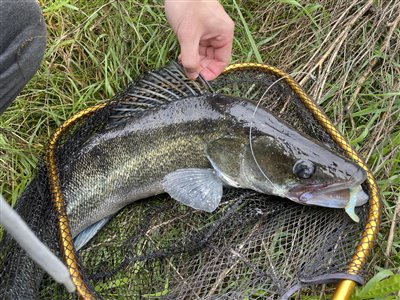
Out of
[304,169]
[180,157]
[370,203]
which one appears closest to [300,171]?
[304,169]

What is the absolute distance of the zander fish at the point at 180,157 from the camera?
8.99ft

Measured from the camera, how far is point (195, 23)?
2420 mm

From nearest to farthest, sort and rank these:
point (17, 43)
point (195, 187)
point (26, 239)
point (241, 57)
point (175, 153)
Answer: point (26, 239), point (17, 43), point (195, 187), point (175, 153), point (241, 57)

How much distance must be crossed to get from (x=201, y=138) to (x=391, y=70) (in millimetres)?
1447

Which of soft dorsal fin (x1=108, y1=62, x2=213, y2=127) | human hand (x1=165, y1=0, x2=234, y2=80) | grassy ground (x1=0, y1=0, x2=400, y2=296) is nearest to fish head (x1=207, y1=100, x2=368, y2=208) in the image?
soft dorsal fin (x1=108, y1=62, x2=213, y2=127)

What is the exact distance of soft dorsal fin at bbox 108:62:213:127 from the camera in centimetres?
293

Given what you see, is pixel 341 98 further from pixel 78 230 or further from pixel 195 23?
pixel 78 230

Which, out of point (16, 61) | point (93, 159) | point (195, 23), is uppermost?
point (16, 61)

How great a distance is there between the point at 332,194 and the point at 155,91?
116cm

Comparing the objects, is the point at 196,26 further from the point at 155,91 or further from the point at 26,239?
the point at 26,239

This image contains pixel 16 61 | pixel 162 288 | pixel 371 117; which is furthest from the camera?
pixel 371 117

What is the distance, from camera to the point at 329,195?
2.54 metres

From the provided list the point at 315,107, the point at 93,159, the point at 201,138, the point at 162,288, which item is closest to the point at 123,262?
the point at 162,288

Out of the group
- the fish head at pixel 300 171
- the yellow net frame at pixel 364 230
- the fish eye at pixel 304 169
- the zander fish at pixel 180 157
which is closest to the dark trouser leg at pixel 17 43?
the yellow net frame at pixel 364 230
